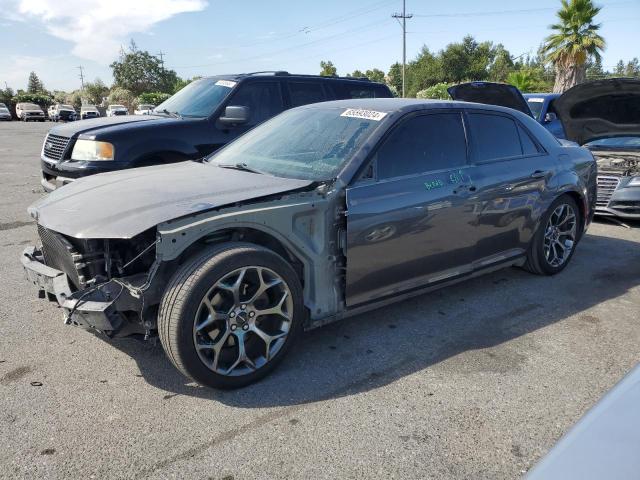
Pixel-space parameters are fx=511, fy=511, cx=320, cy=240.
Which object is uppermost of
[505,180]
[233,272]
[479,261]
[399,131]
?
[399,131]

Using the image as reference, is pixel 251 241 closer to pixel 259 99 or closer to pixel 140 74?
pixel 259 99

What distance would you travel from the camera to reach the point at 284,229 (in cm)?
299

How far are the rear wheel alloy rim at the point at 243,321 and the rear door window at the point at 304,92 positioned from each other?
4504 mm

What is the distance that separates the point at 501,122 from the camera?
4375mm

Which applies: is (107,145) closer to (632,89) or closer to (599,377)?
(599,377)

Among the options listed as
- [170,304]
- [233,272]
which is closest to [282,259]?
[233,272]

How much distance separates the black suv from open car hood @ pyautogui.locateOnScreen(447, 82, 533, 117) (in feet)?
7.19

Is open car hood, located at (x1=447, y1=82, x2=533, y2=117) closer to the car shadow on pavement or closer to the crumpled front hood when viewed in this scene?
the car shadow on pavement

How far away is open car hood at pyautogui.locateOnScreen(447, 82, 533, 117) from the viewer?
8.19 meters

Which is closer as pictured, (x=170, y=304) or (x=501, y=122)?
(x=170, y=304)

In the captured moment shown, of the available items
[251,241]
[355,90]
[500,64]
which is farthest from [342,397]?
[500,64]

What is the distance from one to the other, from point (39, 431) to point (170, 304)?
0.86m

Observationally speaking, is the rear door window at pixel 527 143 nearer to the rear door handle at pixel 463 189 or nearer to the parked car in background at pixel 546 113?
the rear door handle at pixel 463 189

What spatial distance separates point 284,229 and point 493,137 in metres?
2.21
